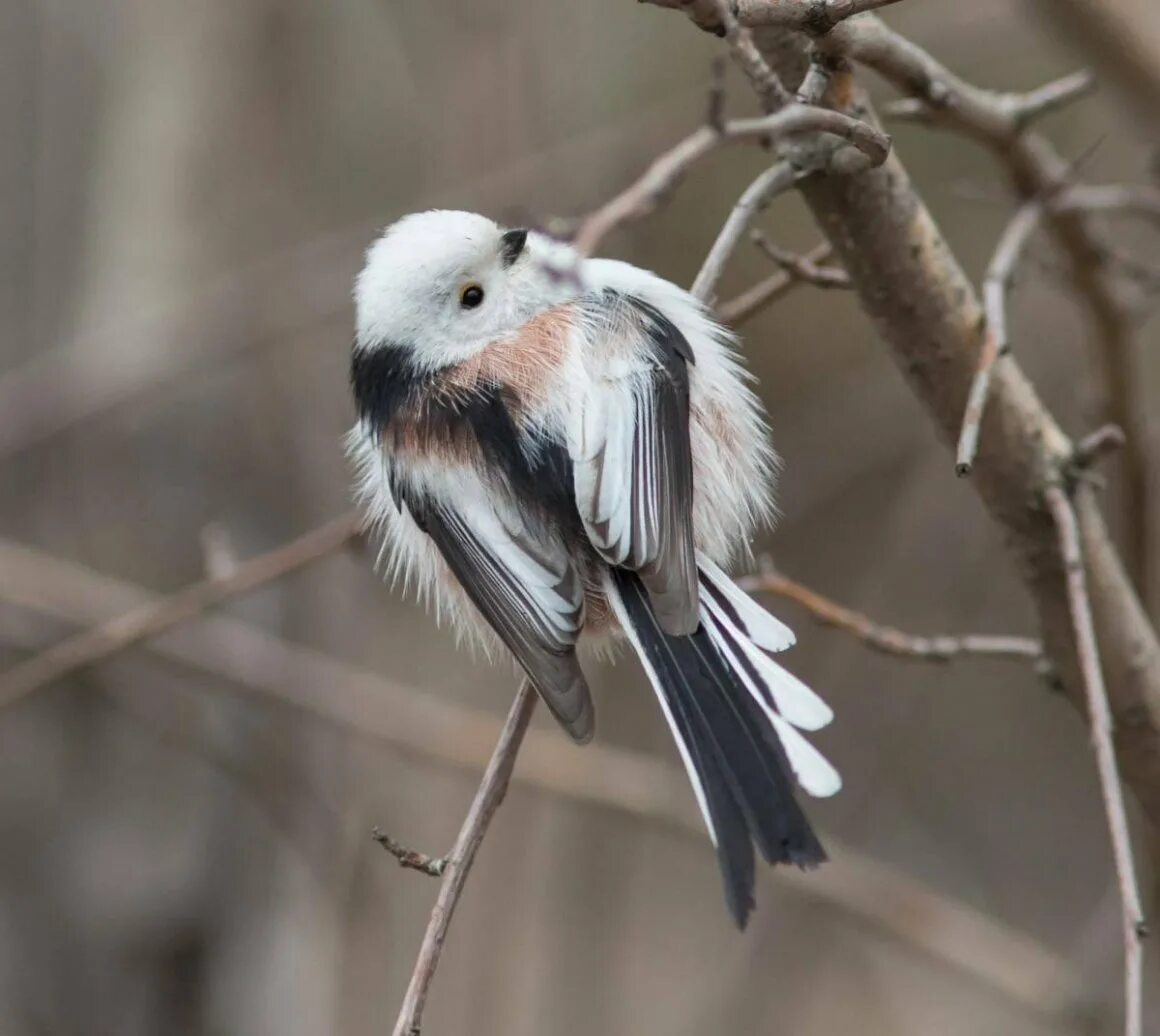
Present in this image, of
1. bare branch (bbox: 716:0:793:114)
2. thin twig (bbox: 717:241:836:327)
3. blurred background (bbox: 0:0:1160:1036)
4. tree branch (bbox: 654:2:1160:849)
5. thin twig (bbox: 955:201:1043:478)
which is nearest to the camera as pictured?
bare branch (bbox: 716:0:793:114)

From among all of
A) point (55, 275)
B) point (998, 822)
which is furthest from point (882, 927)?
point (55, 275)

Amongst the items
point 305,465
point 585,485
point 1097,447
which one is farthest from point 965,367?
point 305,465

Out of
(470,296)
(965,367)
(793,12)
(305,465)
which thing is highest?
(305,465)

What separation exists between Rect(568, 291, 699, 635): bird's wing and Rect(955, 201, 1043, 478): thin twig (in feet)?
1.07

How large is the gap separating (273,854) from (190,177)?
1.66 m

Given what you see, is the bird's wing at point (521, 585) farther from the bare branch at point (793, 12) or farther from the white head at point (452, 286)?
the bare branch at point (793, 12)

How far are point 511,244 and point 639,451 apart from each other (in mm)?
436

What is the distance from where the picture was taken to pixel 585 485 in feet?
5.30

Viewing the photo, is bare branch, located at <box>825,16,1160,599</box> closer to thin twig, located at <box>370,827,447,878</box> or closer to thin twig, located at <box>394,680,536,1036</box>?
thin twig, located at <box>394,680,536,1036</box>

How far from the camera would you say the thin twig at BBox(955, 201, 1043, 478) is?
1.25 metres

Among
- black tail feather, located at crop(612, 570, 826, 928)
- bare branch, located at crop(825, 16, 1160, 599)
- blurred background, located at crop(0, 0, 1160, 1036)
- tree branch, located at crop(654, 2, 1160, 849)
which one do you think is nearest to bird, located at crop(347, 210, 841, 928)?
black tail feather, located at crop(612, 570, 826, 928)

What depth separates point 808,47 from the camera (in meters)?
1.39

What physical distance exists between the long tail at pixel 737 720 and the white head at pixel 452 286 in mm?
468

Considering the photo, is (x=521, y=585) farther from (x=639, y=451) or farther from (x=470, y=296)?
(x=470, y=296)
